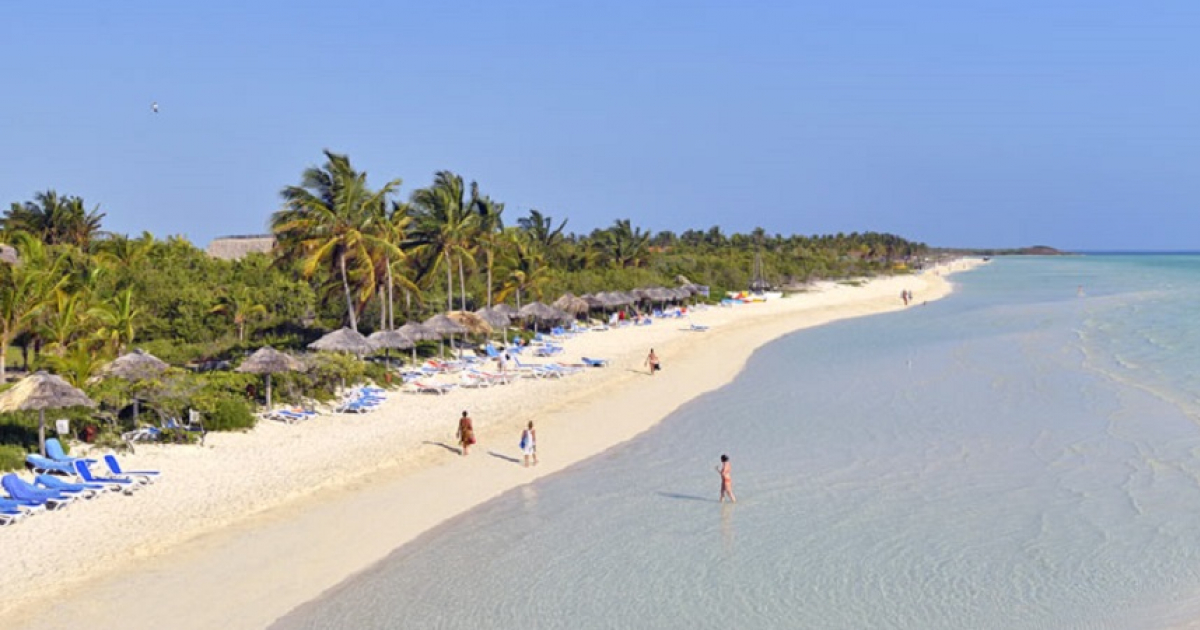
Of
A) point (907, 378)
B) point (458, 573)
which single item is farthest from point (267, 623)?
point (907, 378)

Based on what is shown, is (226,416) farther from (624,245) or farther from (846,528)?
(624,245)

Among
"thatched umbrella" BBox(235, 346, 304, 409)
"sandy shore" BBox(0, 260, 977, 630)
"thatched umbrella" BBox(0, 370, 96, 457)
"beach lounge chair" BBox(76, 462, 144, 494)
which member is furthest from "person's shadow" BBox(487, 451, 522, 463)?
"thatched umbrella" BBox(0, 370, 96, 457)

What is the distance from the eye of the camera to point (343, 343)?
21.9 meters

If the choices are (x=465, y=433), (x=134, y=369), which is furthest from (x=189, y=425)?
(x=465, y=433)

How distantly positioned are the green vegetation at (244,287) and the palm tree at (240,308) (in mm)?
47

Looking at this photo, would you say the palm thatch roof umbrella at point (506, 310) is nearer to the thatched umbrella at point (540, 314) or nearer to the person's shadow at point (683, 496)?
the thatched umbrella at point (540, 314)

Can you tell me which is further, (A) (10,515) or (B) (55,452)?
→ (B) (55,452)

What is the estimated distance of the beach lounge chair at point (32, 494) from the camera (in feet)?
38.3

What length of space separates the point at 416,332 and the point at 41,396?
40.9 ft

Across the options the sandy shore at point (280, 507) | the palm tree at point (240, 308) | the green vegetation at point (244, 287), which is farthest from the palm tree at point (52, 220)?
the sandy shore at point (280, 507)

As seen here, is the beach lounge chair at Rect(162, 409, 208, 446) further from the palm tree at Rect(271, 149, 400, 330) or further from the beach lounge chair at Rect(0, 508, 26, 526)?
the palm tree at Rect(271, 149, 400, 330)

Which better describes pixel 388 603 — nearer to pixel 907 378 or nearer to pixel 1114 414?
pixel 1114 414

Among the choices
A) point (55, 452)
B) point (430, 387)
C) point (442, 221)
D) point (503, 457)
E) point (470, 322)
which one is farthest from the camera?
point (442, 221)

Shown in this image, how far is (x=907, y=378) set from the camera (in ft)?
87.7
